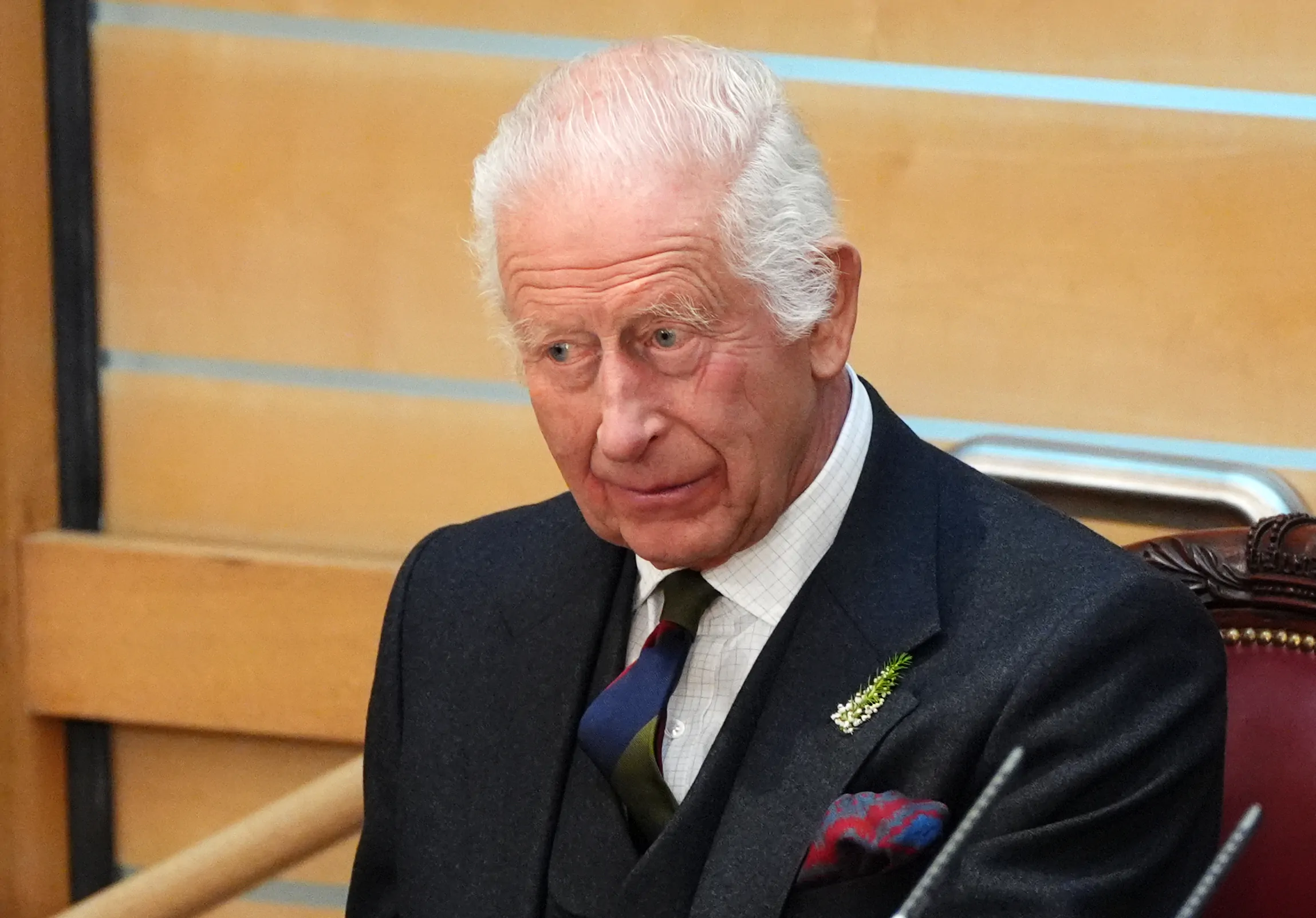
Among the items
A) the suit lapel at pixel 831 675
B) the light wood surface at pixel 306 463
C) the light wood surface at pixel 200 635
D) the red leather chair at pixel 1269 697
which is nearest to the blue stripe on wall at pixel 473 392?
the light wood surface at pixel 306 463

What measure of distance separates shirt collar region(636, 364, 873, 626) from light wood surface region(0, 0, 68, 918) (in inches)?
58.7

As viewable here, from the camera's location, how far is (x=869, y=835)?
129 cm

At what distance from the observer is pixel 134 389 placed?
8.61 feet

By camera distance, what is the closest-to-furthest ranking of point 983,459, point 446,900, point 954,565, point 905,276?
1. point 954,565
2. point 446,900
3. point 983,459
4. point 905,276

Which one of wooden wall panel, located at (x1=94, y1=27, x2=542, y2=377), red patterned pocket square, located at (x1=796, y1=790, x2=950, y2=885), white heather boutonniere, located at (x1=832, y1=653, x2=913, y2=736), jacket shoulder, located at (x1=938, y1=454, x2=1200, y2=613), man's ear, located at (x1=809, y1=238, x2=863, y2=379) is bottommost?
red patterned pocket square, located at (x1=796, y1=790, x2=950, y2=885)

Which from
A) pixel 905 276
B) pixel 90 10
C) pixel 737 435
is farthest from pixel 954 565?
pixel 90 10

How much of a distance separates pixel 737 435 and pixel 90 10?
1599 millimetres

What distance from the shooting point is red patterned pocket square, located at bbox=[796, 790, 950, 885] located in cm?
128

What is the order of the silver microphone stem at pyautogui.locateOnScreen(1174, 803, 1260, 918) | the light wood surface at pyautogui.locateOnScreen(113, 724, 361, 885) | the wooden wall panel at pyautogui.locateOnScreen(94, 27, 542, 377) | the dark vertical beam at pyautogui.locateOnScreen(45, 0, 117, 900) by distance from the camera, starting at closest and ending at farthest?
the silver microphone stem at pyautogui.locateOnScreen(1174, 803, 1260, 918)
the wooden wall panel at pyautogui.locateOnScreen(94, 27, 542, 377)
the dark vertical beam at pyautogui.locateOnScreen(45, 0, 117, 900)
the light wood surface at pyautogui.locateOnScreen(113, 724, 361, 885)

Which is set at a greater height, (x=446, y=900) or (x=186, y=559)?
(x=186, y=559)

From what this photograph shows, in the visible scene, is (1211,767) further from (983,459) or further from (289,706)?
(289,706)

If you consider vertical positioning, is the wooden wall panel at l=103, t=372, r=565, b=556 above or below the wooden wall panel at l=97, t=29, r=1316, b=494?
below

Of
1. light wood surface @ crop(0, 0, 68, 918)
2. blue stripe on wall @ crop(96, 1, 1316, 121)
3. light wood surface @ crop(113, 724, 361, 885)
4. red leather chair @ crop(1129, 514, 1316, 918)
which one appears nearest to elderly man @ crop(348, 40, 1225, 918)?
red leather chair @ crop(1129, 514, 1316, 918)

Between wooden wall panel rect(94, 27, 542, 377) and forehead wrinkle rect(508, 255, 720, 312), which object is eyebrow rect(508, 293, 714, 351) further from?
wooden wall panel rect(94, 27, 542, 377)
